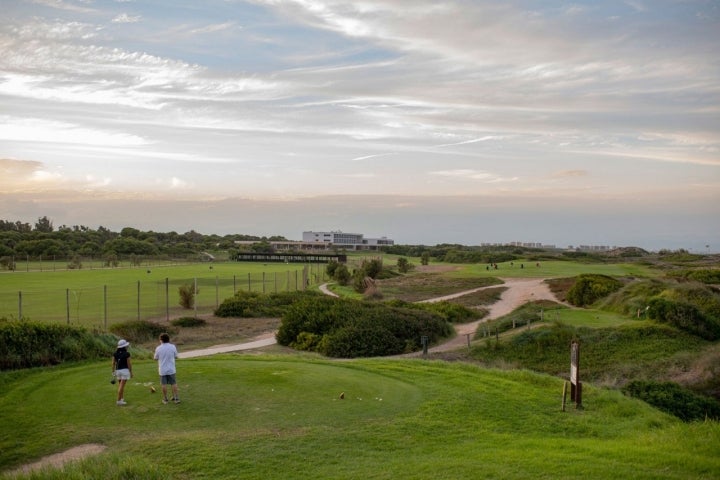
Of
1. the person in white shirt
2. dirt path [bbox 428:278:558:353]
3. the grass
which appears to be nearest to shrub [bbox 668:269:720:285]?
dirt path [bbox 428:278:558:353]

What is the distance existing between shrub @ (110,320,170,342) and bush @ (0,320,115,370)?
29.2 ft

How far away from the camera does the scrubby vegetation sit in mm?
27688

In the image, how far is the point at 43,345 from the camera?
17.2 meters

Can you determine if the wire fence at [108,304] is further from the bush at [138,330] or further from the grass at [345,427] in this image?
the grass at [345,427]

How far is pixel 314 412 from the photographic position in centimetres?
1160

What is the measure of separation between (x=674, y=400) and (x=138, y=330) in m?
22.8

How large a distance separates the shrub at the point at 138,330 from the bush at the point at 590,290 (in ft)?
94.0

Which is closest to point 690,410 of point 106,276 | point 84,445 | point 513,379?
point 513,379

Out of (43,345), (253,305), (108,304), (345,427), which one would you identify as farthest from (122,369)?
(108,304)

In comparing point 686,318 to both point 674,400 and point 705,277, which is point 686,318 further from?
point 705,277

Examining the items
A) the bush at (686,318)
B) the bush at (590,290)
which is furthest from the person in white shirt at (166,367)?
the bush at (590,290)

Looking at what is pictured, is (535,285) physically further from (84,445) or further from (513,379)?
(84,445)

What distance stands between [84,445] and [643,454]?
344 inches

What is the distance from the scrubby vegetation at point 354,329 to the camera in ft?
90.8
